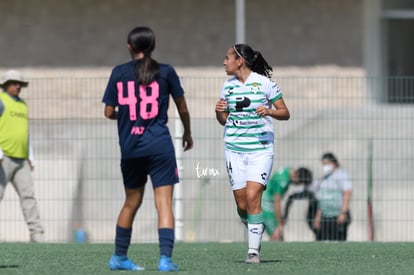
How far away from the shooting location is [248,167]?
11016 mm

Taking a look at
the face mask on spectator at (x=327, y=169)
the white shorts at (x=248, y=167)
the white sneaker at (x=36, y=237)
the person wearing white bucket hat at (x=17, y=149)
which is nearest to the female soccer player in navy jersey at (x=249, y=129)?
the white shorts at (x=248, y=167)

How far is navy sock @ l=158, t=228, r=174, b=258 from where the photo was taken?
376 inches

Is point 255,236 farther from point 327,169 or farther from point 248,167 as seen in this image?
point 327,169

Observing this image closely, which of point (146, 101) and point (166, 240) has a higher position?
point (146, 101)

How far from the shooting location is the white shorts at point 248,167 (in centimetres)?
1096

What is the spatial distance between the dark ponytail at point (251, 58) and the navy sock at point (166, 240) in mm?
2121

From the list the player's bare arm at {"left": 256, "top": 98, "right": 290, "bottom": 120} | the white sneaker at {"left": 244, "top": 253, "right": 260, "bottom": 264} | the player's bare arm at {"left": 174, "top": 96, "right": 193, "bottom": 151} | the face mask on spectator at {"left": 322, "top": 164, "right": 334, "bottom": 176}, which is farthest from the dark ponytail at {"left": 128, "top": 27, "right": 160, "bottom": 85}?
the face mask on spectator at {"left": 322, "top": 164, "right": 334, "bottom": 176}

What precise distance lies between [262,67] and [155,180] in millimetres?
2124

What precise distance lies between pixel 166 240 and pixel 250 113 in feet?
6.16

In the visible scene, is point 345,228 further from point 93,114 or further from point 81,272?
point 81,272

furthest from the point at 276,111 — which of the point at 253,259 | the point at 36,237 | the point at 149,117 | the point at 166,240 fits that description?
the point at 36,237

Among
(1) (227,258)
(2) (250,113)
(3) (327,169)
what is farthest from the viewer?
(3) (327,169)

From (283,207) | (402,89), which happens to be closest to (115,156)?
(283,207)

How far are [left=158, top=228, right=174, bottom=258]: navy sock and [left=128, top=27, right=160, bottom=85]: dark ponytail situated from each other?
1.12 metres
